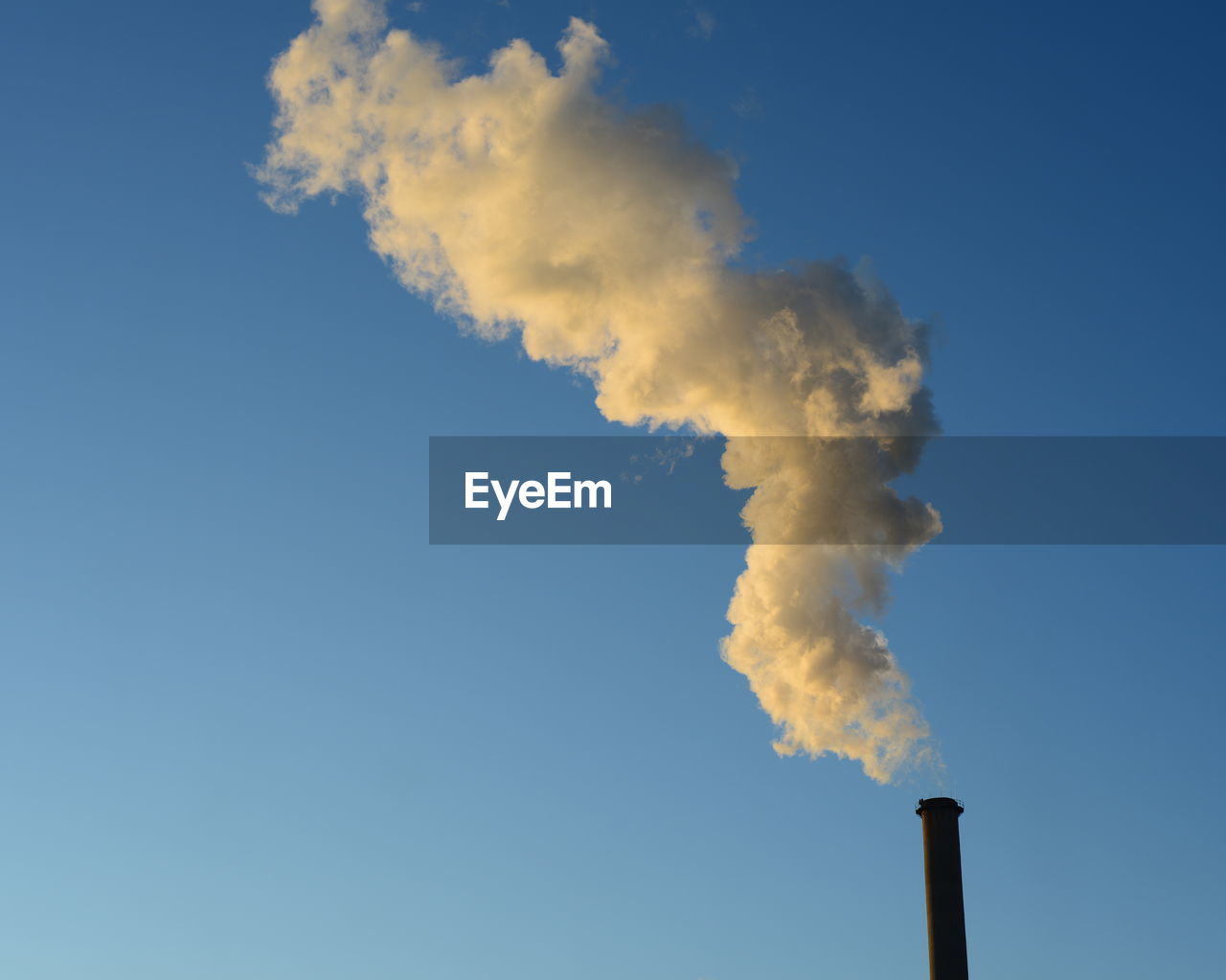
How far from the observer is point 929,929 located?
32969mm

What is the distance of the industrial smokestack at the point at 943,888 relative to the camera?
107ft

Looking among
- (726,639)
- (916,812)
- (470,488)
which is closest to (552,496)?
(470,488)

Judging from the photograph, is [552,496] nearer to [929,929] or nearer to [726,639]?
[726,639]

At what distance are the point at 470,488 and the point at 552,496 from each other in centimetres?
174

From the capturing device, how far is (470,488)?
33.7 metres

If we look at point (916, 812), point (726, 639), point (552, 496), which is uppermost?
point (552, 496)

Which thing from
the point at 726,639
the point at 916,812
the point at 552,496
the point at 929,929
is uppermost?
the point at 552,496

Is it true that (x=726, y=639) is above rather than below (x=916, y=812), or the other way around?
above

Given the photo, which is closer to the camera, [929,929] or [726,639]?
[929,929]

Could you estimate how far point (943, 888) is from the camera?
3303cm

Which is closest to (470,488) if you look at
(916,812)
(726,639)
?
(726,639)

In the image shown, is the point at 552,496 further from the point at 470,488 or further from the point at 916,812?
the point at 916,812

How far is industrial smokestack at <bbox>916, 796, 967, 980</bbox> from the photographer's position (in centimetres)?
3259

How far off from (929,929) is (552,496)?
1188 cm
